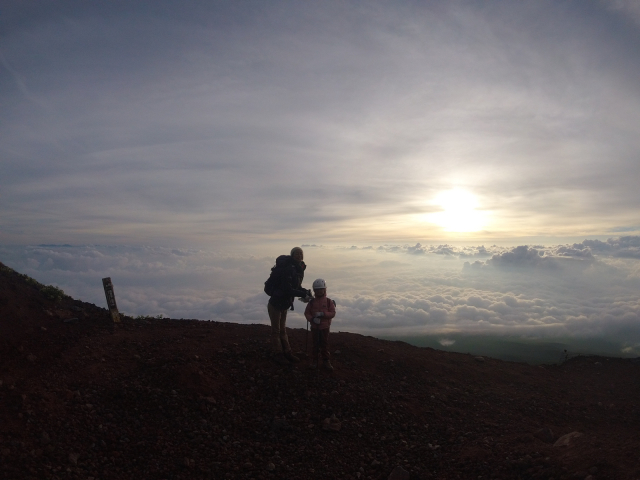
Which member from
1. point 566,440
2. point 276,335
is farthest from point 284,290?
point 566,440

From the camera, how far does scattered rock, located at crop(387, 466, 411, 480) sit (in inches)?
285

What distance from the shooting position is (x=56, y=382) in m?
8.70

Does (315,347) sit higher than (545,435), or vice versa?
(315,347)

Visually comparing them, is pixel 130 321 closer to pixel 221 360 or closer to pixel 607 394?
pixel 221 360

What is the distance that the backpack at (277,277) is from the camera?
11023 mm

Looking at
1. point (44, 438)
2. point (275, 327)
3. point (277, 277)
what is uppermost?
point (277, 277)

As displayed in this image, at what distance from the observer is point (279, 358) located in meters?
11.5

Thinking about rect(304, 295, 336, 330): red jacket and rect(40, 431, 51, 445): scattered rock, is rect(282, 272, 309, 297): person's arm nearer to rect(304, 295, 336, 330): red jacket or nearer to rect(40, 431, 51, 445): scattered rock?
rect(304, 295, 336, 330): red jacket

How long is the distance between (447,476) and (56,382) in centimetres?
846

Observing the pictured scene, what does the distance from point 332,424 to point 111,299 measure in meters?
9.04

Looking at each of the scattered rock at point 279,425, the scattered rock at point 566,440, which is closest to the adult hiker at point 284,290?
the scattered rock at point 279,425

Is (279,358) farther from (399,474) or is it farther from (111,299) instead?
(111,299)

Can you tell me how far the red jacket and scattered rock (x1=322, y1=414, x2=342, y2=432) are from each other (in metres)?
2.69

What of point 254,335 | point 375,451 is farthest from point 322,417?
point 254,335
